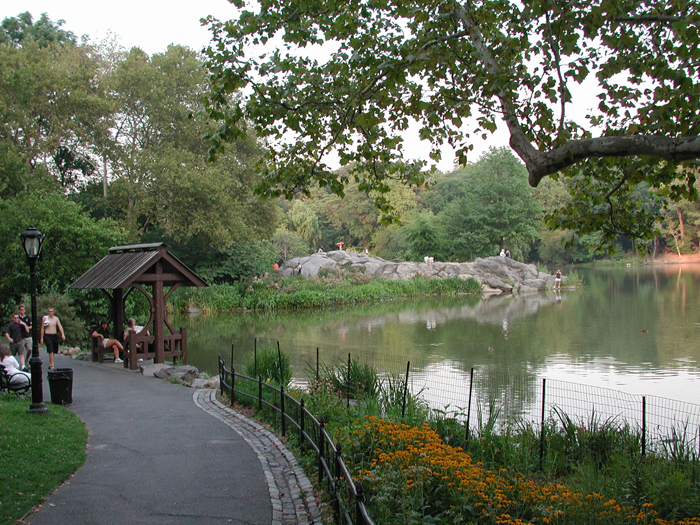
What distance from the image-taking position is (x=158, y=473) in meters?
7.18

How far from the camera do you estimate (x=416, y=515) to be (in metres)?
4.85

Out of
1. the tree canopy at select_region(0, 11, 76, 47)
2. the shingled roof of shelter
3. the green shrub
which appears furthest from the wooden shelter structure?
A: the tree canopy at select_region(0, 11, 76, 47)

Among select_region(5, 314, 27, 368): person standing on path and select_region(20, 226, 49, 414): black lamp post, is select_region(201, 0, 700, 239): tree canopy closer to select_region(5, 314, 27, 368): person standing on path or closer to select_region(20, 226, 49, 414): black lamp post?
select_region(20, 226, 49, 414): black lamp post

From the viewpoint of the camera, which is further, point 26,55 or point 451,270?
point 451,270

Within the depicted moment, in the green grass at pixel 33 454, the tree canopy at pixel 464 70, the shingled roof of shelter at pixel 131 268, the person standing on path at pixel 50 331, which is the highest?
the tree canopy at pixel 464 70

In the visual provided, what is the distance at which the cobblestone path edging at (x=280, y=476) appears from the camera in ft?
19.3

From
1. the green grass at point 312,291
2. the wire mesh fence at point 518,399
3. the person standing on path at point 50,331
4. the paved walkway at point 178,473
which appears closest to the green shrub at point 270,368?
the wire mesh fence at point 518,399

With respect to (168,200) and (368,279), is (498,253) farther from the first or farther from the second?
(168,200)

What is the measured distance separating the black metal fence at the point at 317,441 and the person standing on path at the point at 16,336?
17.6ft

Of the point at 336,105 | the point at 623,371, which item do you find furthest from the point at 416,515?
the point at 623,371

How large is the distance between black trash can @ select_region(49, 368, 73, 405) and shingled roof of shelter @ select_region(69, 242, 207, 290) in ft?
13.9

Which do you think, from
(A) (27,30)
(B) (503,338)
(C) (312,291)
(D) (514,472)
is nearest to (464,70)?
(D) (514,472)

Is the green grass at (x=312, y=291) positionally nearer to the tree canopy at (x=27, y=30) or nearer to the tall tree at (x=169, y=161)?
the tall tree at (x=169, y=161)

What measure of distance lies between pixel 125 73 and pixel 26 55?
4855mm
